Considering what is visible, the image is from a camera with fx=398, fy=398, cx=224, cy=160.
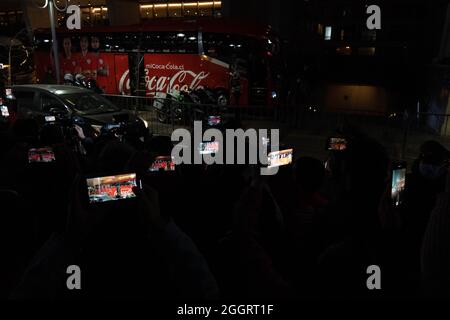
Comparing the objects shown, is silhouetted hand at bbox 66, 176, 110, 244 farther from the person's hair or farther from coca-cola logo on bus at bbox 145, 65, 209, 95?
coca-cola logo on bus at bbox 145, 65, 209, 95

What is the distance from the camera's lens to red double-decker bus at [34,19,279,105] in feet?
47.5

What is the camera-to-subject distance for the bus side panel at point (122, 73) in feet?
56.5

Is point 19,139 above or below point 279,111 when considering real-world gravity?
above

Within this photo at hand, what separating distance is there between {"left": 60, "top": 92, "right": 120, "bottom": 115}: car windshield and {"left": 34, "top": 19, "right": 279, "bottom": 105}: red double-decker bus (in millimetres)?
5253

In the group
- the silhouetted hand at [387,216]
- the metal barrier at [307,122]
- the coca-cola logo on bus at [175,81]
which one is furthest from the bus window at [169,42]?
the silhouetted hand at [387,216]

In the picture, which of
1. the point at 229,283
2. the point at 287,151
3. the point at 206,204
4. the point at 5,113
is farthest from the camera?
the point at 5,113

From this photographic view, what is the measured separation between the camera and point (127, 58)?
674 inches

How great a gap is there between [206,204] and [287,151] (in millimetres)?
1968

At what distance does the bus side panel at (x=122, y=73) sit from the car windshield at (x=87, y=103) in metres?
6.64

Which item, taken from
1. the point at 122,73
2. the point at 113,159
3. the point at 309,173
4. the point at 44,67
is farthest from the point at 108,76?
the point at 309,173

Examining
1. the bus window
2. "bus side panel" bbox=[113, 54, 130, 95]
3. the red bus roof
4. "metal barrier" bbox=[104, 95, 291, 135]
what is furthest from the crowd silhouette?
"bus side panel" bbox=[113, 54, 130, 95]

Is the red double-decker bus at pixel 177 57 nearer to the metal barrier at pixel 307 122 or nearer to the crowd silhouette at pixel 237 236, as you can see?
the metal barrier at pixel 307 122

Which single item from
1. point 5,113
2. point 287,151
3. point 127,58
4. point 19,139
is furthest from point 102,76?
point 287,151
